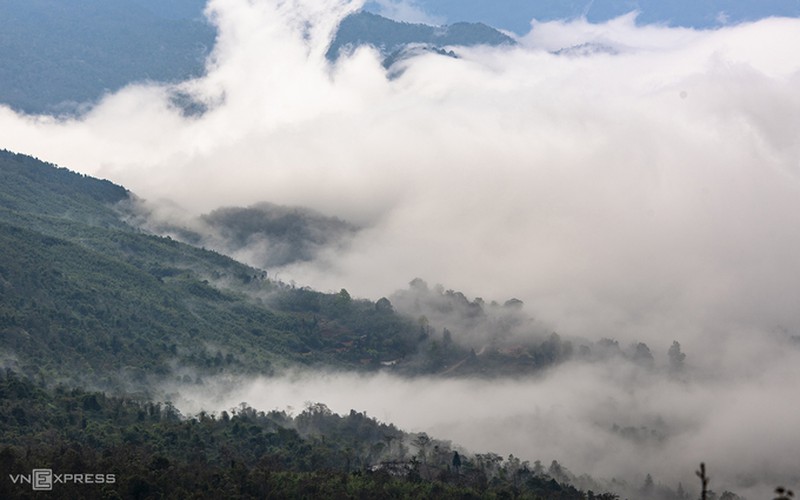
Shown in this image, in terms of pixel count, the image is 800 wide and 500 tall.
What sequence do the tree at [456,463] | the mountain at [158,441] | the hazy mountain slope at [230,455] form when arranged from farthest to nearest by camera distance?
the tree at [456,463]
the mountain at [158,441]
the hazy mountain slope at [230,455]

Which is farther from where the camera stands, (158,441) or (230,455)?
(230,455)

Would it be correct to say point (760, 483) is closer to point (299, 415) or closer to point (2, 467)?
point (299, 415)

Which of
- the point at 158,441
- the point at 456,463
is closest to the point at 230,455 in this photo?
the point at 158,441

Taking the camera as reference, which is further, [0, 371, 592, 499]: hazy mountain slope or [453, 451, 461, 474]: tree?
[453, 451, 461, 474]: tree

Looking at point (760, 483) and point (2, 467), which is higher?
point (760, 483)

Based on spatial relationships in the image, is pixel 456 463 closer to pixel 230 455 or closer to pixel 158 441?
pixel 230 455

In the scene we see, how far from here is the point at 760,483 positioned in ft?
655

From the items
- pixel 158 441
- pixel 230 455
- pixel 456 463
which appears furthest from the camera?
pixel 456 463

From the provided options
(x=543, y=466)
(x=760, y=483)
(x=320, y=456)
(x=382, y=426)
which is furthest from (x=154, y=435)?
(x=760, y=483)

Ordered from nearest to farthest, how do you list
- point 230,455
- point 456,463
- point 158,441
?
point 158,441 < point 230,455 < point 456,463

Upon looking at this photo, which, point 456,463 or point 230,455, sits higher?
point 456,463

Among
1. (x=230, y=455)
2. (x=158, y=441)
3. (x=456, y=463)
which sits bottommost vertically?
(x=230, y=455)

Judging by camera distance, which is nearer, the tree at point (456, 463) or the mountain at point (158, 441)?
the mountain at point (158, 441)

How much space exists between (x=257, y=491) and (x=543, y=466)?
6438 cm
